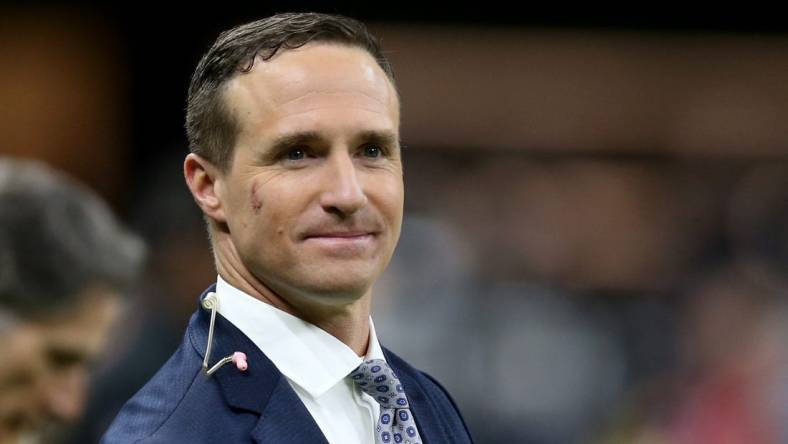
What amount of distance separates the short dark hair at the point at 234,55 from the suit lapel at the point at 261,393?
248 millimetres

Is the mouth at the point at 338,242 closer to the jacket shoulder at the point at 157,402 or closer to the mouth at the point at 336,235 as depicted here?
the mouth at the point at 336,235

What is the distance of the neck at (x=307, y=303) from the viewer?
1.86 metres

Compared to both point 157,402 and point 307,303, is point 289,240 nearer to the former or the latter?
point 307,303

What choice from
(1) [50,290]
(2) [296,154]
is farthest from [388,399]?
(1) [50,290]

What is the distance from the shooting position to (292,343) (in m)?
1.86

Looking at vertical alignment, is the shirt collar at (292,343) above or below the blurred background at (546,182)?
above

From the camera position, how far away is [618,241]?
6.21 metres

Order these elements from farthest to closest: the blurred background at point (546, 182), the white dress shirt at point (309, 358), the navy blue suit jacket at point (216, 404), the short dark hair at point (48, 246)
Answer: the blurred background at point (546, 182), the short dark hair at point (48, 246), the white dress shirt at point (309, 358), the navy blue suit jacket at point (216, 404)

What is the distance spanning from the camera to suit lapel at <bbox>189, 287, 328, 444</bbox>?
1.77 m

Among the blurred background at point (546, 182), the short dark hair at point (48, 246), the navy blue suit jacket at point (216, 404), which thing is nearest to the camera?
the navy blue suit jacket at point (216, 404)

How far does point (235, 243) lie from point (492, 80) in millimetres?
4595

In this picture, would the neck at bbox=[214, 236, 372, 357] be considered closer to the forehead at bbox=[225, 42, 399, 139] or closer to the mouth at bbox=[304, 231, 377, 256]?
the mouth at bbox=[304, 231, 377, 256]

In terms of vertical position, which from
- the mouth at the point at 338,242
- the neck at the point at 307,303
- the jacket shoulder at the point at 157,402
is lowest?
the jacket shoulder at the point at 157,402

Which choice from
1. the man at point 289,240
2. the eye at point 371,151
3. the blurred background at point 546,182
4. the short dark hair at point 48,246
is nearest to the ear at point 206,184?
the man at point 289,240
